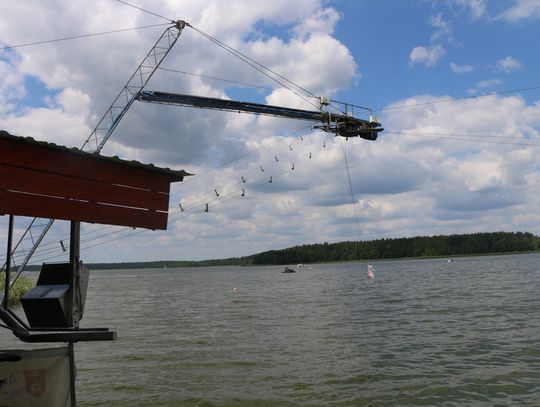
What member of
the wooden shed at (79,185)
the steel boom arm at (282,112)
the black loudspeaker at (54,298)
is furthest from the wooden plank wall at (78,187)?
the steel boom arm at (282,112)

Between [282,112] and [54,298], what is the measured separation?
26083 millimetres

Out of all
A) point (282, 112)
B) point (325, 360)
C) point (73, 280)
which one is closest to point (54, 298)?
point (73, 280)

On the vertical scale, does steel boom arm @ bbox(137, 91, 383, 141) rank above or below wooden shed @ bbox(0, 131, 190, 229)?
above

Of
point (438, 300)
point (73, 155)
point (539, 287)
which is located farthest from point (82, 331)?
point (539, 287)

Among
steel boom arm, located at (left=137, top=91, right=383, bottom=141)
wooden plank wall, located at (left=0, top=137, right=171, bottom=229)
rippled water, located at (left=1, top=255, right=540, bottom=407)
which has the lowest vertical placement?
rippled water, located at (left=1, top=255, right=540, bottom=407)

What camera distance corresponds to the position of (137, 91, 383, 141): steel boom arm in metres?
29.9

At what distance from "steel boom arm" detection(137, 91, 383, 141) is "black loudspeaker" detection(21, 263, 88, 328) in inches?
873

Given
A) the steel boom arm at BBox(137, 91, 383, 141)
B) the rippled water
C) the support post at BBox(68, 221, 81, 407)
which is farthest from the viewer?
the steel boom arm at BBox(137, 91, 383, 141)

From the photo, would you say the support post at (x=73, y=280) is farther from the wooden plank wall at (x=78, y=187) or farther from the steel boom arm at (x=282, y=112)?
the steel boom arm at (x=282, y=112)

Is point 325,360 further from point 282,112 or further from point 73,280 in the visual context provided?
point 282,112

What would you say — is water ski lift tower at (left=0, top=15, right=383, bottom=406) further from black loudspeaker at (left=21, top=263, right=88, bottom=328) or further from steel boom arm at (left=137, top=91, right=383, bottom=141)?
steel boom arm at (left=137, top=91, right=383, bottom=141)

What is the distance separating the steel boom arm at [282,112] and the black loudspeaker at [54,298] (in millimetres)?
22165

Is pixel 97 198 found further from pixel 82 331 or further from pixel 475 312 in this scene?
pixel 475 312

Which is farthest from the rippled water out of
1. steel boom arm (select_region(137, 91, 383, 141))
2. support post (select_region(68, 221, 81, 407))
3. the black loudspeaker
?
steel boom arm (select_region(137, 91, 383, 141))
